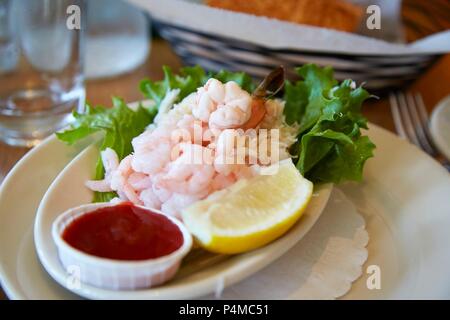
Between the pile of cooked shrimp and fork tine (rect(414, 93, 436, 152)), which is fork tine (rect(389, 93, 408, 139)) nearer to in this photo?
fork tine (rect(414, 93, 436, 152))

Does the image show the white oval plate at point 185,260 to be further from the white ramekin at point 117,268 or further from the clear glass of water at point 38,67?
the clear glass of water at point 38,67

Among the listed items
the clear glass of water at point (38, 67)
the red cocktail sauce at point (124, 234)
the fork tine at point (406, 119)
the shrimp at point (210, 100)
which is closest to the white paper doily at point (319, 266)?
the red cocktail sauce at point (124, 234)

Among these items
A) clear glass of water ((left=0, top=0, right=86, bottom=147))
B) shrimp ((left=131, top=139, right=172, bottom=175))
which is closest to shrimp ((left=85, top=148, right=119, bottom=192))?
shrimp ((left=131, top=139, right=172, bottom=175))

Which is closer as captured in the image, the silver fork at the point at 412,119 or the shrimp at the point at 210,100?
the shrimp at the point at 210,100

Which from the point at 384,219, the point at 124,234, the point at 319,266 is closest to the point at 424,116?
the point at 384,219

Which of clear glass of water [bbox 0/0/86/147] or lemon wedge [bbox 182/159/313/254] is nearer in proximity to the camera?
lemon wedge [bbox 182/159/313/254]

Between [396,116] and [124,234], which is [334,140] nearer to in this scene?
[124,234]
